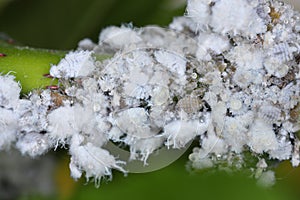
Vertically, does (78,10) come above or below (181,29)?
above

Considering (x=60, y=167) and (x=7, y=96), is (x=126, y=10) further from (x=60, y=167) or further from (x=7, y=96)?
(x=7, y=96)

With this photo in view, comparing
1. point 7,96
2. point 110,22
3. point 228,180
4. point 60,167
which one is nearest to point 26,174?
point 60,167

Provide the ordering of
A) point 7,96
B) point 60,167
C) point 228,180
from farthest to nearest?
point 60,167
point 7,96
point 228,180

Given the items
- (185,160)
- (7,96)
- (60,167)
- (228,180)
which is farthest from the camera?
(60,167)

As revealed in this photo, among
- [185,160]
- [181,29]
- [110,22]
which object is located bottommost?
[185,160]

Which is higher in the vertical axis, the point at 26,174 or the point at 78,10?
the point at 78,10

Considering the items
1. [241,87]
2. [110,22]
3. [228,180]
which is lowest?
[228,180]

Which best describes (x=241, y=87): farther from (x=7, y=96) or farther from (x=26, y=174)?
(x=26, y=174)

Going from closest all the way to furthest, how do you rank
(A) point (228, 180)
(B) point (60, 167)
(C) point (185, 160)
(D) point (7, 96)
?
1. (A) point (228, 180)
2. (D) point (7, 96)
3. (C) point (185, 160)
4. (B) point (60, 167)

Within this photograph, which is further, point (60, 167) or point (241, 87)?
point (60, 167)
